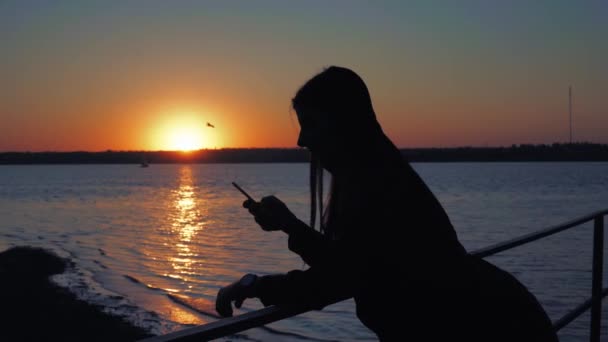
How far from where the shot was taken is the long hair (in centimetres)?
175

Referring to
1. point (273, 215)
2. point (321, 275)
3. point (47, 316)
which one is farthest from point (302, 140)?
point (47, 316)

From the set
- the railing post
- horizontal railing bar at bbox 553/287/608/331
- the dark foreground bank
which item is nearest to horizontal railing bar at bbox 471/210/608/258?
the railing post

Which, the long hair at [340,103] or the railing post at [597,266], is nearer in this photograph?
the long hair at [340,103]

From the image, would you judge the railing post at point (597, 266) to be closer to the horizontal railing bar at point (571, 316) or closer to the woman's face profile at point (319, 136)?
the horizontal railing bar at point (571, 316)

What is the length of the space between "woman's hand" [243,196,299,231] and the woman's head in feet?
0.54

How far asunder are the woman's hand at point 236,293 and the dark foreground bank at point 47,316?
31.4ft

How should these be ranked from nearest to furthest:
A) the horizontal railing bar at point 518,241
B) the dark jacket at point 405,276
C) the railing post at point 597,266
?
1. the dark jacket at point 405,276
2. the horizontal railing bar at point 518,241
3. the railing post at point 597,266

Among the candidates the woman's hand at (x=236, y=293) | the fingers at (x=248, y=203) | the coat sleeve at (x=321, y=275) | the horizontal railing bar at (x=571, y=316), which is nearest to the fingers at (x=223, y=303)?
the woman's hand at (x=236, y=293)

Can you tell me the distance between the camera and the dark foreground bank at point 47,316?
11.0 m

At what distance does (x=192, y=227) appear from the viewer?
1410 inches

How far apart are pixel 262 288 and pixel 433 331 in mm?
431

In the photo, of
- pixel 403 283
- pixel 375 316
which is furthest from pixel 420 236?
pixel 375 316

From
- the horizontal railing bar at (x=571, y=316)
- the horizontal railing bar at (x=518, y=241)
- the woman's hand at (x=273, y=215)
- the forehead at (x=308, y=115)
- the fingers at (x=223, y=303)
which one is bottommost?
the horizontal railing bar at (x=571, y=316)

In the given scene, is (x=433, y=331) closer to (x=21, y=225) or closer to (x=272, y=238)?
(x=272, y=238)
